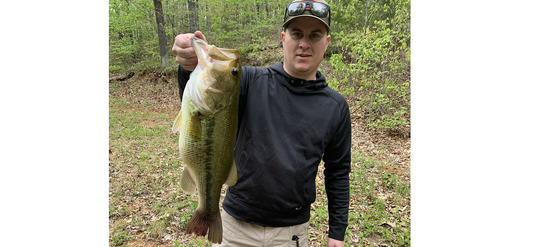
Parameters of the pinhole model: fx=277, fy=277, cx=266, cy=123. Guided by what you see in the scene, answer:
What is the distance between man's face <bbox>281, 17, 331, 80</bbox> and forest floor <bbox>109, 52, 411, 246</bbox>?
323 centimetres

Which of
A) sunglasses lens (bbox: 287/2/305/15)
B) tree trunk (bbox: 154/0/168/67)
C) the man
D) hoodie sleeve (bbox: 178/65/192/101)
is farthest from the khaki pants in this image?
tree trunk (bbox: 154/0/168/67)

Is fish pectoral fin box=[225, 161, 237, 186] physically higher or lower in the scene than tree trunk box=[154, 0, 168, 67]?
lower

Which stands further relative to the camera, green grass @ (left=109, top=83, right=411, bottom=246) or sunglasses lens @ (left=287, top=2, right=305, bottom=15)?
green grass @ (left=109, top=83, right=411, bottom=246)

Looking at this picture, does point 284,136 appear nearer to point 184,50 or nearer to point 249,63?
point 184,50

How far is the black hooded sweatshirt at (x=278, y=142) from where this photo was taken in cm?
180

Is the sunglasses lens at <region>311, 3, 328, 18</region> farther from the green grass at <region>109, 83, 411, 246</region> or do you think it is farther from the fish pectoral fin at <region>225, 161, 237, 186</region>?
the green grass at <region>109, 83, 411, 246</region>

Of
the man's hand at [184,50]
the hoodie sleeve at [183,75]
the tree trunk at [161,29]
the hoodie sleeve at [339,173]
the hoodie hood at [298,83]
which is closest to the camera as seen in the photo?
the man's hand at [184,50]

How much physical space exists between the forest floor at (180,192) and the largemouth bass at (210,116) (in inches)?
123

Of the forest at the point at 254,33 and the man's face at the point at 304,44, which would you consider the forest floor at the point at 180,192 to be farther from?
the man's face at the point at 304,44

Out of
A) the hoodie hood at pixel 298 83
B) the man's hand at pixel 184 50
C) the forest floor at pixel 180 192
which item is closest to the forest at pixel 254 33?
the forest floor at pixel 180 192

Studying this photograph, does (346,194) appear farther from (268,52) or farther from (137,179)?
(268,52)

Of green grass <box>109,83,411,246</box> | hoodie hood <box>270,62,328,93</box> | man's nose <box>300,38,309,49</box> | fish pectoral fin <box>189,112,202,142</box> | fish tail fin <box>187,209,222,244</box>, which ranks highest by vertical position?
man's nose <box>300,38,309,49</box>

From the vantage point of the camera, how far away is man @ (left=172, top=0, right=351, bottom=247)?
1806mm

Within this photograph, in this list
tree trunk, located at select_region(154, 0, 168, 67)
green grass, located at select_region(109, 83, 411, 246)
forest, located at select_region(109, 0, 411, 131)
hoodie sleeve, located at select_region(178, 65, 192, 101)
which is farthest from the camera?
tree trunk, located at select_region(154, 0, 168, 67)
